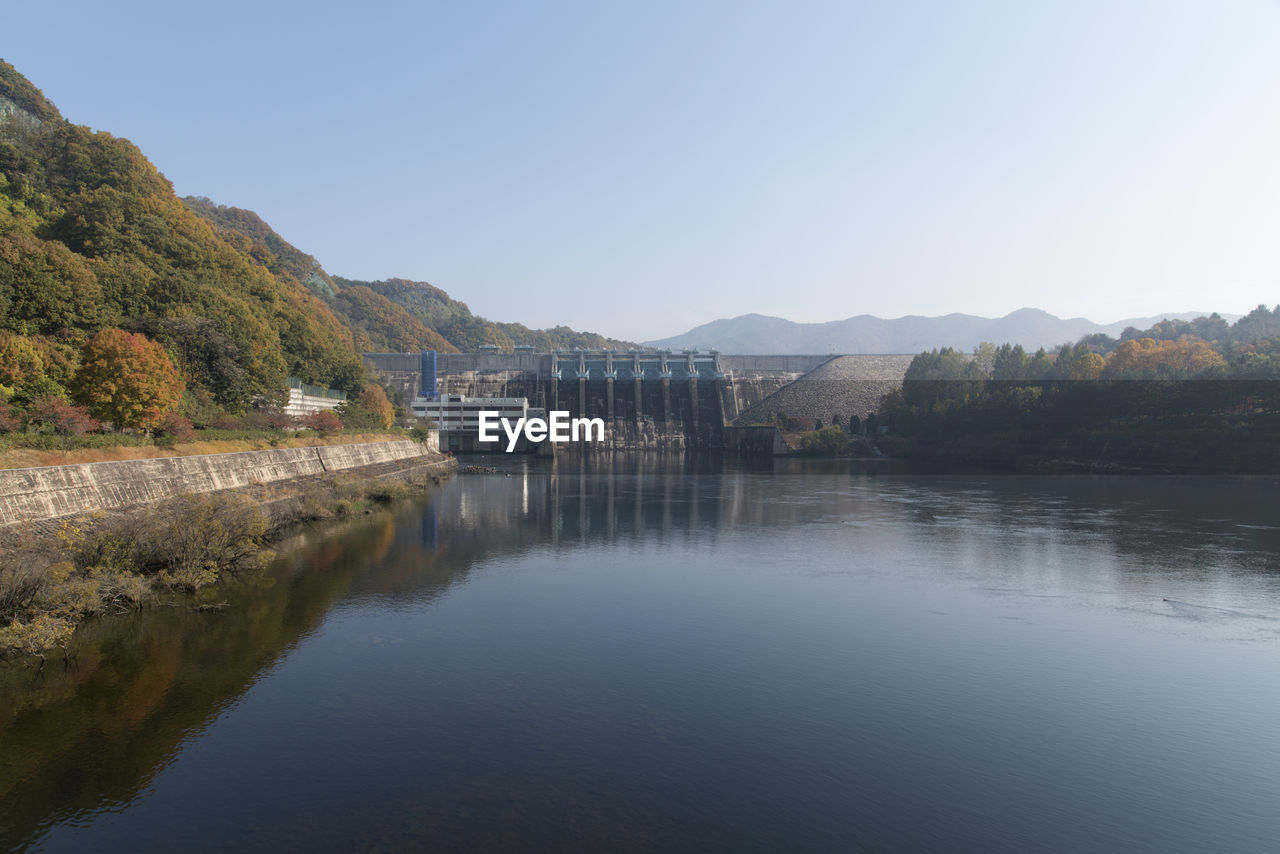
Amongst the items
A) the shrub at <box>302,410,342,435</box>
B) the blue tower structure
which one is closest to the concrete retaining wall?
the shrub at <box>302,410,342,435</box>

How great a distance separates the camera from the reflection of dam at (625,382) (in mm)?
84500

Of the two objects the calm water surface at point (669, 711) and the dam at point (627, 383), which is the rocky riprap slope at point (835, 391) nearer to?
the dam at point (627, 383)

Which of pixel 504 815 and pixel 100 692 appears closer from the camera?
pixel 504 815

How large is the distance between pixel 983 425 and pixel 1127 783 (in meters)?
60.8

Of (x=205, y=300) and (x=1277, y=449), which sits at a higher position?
(x=205, y=300)

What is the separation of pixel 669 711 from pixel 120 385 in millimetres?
22278

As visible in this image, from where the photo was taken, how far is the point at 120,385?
23.7 metres

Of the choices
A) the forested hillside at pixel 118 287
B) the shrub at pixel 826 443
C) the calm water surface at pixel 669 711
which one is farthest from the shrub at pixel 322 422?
the shrub at pixel 826 443

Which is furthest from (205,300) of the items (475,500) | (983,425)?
(983,425)

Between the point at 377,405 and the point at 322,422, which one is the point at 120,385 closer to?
the point at 322,422

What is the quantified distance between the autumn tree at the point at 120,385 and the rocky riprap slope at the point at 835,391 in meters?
63.5

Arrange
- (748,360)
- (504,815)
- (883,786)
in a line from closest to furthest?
1. (504,815)
2. (883,786)
3. (748,360)

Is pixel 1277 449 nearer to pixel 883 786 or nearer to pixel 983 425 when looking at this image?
pixel 983 425

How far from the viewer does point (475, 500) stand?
113 feet
